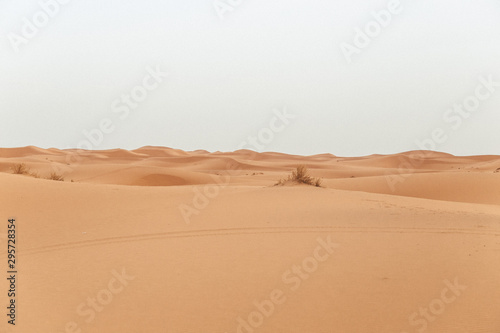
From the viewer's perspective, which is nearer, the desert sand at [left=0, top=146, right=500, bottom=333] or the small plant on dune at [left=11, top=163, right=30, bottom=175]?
the desert sand at [left=0, top=146, right=500, bottom=333]

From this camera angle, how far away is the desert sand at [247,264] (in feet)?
12.6

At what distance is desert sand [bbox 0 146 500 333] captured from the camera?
386cm

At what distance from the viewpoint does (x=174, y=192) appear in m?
10.2

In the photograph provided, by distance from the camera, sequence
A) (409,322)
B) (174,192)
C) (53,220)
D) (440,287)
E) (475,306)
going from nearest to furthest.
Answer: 1. (409,322)
2. (475,306)
3. (440,287)
4. (53,220)
5. (174,192)

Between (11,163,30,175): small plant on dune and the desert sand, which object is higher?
(11,163,30,175): small plant on dune

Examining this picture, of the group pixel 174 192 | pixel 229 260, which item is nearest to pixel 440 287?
pixel 229 260

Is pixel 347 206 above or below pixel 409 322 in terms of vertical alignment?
above

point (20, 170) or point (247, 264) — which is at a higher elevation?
point (20, 170)

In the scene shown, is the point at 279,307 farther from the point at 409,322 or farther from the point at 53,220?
the point at 53,220

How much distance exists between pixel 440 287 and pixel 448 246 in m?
1.50

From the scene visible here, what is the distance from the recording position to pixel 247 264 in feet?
16.6

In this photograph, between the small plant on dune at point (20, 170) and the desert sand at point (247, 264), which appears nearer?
the desert sand at point (247, 264)

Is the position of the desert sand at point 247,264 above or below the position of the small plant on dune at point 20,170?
below

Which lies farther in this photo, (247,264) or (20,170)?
(20,170)
